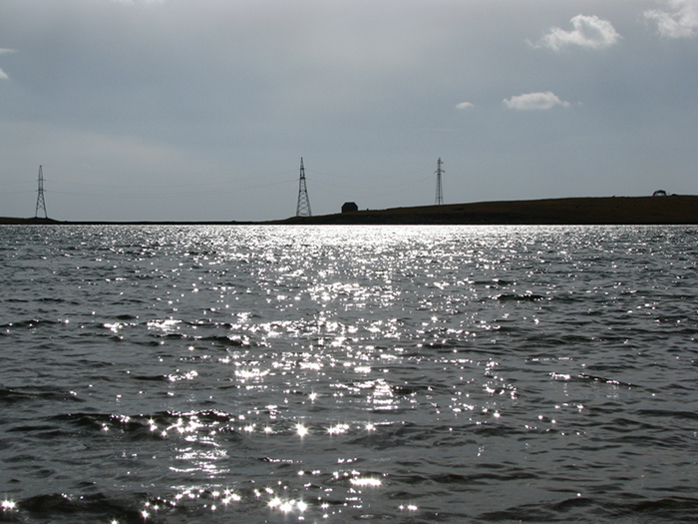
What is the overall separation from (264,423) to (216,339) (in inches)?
338

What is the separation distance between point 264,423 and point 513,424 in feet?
14.3

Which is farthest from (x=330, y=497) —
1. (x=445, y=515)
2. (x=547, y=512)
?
(x=547, y=512)

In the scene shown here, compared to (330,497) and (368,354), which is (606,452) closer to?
(330,497)

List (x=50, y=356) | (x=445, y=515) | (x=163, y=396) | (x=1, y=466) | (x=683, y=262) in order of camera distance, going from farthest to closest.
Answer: (x=683, y=262) → (x=50, y=356) → (x=163, y=396) → (x=1, y=466) → (x=445, y=515)

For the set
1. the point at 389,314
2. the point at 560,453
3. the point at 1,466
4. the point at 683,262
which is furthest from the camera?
the point at 683,262

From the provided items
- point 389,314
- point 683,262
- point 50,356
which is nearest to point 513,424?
point 50,356

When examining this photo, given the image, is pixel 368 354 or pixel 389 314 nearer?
pixel 368 354

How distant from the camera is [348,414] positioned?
11.4 meters

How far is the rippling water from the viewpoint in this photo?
307 inches

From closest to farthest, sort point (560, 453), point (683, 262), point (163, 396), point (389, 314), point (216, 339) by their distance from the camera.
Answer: point (560, 453) → point (163, 396) → point (216, 339) → point (389, 314) → point (683, 262)

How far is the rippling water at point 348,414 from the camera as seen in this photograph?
780 centimetres

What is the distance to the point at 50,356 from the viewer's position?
16.3 meters

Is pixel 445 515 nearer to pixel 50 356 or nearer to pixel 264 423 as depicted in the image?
pixel 264 423

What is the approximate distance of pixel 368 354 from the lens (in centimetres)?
1675
